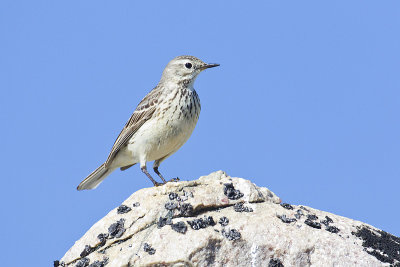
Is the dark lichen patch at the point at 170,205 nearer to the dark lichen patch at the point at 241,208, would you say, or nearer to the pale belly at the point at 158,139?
the dark lichen patch at the point at 241,208

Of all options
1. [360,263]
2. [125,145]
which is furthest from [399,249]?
[125,145]

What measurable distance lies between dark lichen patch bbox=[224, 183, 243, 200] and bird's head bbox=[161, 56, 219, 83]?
384cm

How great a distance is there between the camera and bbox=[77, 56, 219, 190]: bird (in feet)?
34.7

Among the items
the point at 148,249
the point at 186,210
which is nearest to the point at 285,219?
the point at 186,210

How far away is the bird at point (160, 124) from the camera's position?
10.6 metres

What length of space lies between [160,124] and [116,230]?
3.15 m

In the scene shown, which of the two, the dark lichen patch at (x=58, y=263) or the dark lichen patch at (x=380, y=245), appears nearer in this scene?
the dark lichen patch at (x=380, y=245)

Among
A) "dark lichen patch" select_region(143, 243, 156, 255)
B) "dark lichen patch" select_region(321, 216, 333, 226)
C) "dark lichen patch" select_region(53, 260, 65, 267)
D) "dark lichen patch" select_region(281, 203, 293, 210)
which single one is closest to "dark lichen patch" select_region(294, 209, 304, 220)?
"dark lichen patch" select_region(281, 203, 293, 210)

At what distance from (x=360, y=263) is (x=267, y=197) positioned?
5.66 feet

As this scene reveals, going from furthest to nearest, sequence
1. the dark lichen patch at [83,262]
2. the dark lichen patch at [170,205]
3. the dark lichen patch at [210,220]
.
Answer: the dark lichen patch at [170,205]
the dark lichen patch at [83,262]
the dark lichen patch at [210,220]

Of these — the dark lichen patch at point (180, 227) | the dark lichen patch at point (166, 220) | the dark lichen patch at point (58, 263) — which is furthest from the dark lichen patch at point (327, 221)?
the dark lichen patch at point (58, 263)

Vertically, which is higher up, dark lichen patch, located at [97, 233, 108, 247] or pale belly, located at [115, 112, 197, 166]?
pale belly, located at [115, 112, 197, 166]

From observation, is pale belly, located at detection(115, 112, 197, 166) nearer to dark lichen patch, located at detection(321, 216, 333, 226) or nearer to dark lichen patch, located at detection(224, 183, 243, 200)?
dark lichen patch, located at detection(224, 183, 243, 200)

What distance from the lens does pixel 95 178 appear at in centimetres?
1188
